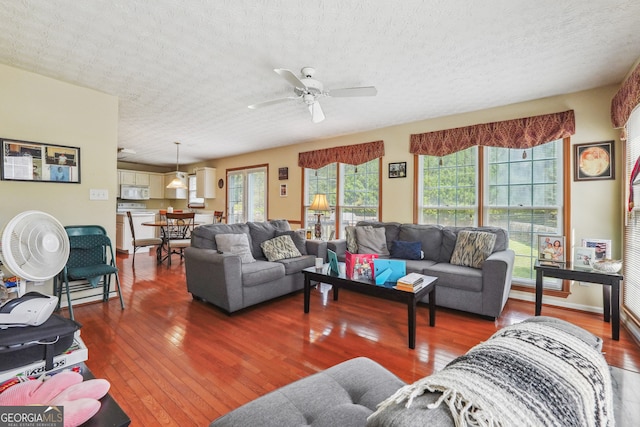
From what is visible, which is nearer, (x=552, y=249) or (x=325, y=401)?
(x=325, y=401)

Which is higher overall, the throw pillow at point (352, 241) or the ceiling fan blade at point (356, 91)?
the ceiling fan blade at point (356, 91)

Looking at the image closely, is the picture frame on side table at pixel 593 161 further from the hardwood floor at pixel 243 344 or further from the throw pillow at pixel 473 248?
the hardwood floor at pixel 243 344

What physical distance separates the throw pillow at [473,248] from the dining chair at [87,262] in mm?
3806

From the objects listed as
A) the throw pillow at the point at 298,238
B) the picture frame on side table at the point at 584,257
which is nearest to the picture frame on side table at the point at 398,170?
the throw pillow at the point at 298,238

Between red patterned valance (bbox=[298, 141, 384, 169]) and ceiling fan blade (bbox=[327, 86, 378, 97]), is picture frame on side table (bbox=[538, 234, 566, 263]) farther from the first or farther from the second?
red patterned valance (bbox=[298, 141, 384, 169])

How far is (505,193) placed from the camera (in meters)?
3.68

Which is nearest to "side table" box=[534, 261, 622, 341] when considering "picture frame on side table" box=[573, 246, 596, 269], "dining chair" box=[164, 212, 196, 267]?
"picture frame on side table" box=[573, 246, 596, 269]

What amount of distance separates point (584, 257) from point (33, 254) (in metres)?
4.35

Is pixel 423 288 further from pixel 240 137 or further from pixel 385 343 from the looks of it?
pixel 240 137

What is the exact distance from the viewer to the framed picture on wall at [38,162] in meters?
2.77

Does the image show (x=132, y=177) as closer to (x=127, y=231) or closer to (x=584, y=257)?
(x=127, y=231)

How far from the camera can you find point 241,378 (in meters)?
1.85

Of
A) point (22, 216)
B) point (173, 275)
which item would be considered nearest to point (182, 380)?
point (22, 216)

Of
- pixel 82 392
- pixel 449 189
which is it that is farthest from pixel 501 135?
pixel 82 392
